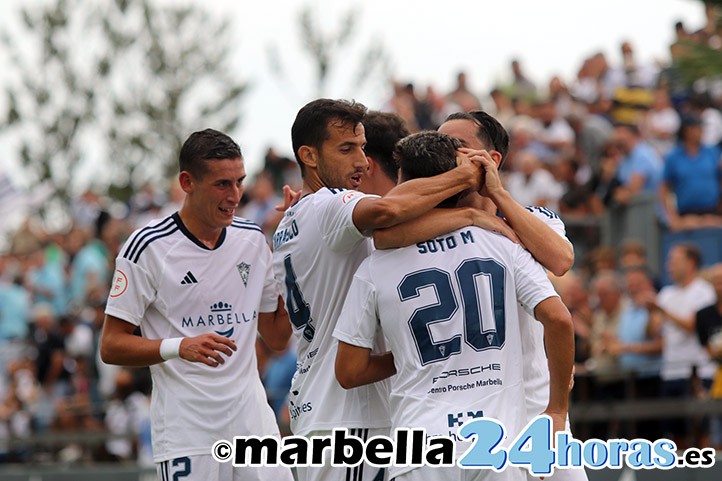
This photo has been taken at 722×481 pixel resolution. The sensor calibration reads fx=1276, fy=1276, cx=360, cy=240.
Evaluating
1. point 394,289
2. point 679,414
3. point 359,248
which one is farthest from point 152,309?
point 679,414

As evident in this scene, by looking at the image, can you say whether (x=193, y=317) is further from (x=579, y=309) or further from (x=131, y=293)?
(x=579, y=309)

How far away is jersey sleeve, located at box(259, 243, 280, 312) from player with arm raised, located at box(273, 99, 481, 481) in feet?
2.43

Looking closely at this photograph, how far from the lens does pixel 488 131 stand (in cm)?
620

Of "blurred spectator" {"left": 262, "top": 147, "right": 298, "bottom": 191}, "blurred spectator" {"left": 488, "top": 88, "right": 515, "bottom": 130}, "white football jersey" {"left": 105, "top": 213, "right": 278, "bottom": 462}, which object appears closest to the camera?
"white football jersey" {"left": 105, "top": 213, "right": 278, "bottom": 462}

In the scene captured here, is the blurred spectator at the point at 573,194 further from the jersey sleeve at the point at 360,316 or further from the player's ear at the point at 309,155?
the jersey sleeve at the point at 360,316

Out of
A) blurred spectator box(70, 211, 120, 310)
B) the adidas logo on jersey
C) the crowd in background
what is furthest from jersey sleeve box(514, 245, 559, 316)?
blurred spectator box(70, 211, 120, 310)

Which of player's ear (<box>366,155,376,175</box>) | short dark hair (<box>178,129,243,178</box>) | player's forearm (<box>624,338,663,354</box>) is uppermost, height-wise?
short dark hair (<box>178,129,243,178</box>)

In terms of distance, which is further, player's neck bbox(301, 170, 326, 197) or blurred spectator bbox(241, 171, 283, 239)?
blurred spectator bbox(241, 171, 283, 239)

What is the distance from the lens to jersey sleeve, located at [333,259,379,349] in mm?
5727

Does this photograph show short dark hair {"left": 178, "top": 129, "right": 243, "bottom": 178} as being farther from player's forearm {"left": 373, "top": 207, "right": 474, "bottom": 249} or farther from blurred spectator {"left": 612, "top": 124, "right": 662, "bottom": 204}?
blurred spectator {"left": 612, "top": 124, "right": 662, "bottom": 204}

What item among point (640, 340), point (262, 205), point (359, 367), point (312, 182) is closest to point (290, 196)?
point (312, 182)

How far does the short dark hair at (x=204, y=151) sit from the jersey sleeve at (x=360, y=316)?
1.58 meters

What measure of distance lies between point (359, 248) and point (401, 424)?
1.05 m

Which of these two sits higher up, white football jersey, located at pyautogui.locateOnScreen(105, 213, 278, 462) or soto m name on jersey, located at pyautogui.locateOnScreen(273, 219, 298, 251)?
soto m name on jersey, located at pyautogui.locateOnScreen(273, 219, 298, 251)
